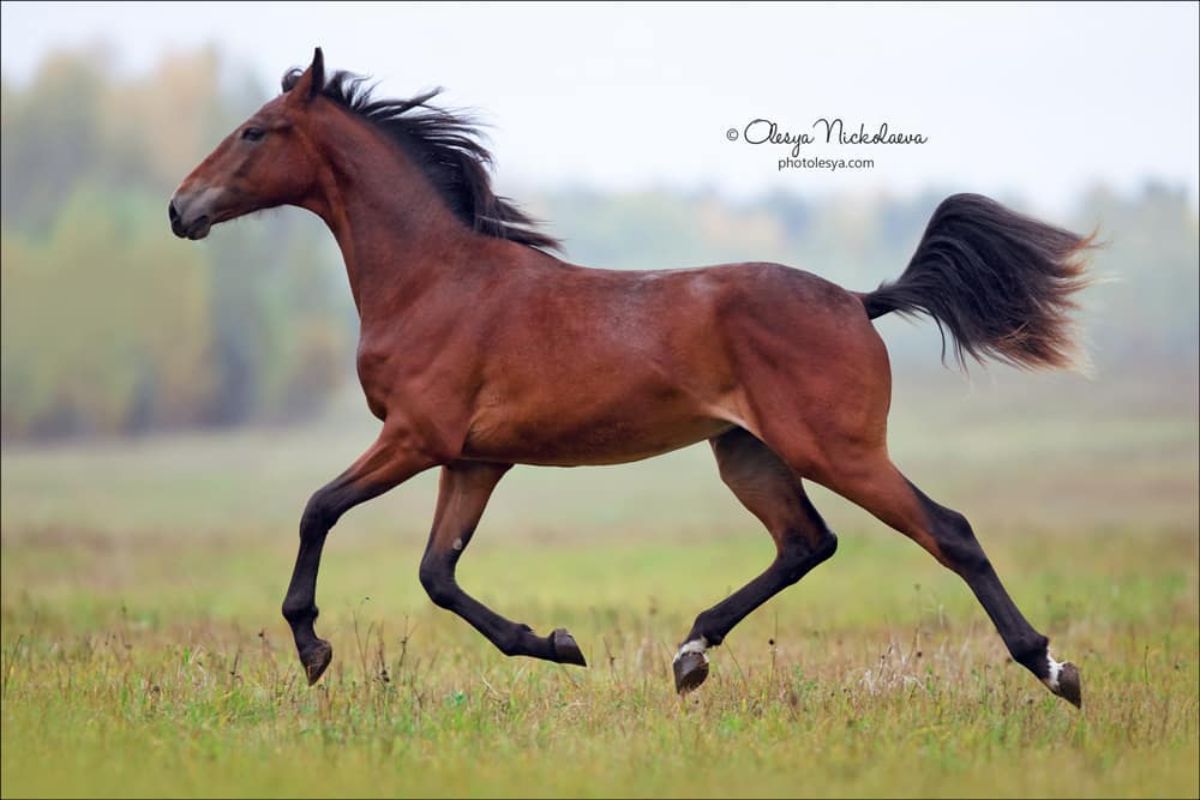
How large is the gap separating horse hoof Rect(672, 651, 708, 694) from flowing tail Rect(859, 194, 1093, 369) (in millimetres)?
1867

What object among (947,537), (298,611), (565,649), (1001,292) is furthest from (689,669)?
(1001,292)

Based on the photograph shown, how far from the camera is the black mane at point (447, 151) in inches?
314

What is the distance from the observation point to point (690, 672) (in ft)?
24.2

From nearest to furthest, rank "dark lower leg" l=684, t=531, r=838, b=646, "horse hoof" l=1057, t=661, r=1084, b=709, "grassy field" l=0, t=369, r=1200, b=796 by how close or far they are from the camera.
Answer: "grassy field" l=0, t=369, r=1200, b=796 → "horse hoof" l=1057, t=661, r=1084, b=709 → "dark lower leg" l=684, t=531, r=838, b=646

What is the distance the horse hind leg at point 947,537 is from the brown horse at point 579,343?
1 cm

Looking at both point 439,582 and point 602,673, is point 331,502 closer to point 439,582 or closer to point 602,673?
point 439,582

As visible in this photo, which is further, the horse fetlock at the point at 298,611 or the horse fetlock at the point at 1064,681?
the horse fetlock at the point at 298,611

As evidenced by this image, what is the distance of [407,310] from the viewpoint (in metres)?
7.63

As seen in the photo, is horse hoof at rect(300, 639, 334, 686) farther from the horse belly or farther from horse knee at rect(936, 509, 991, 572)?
horse knee at rect(936, 509, 991, 572)

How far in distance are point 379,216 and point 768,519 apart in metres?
2.50

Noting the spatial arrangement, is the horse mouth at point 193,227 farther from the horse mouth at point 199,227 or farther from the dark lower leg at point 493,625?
the dark lower leg at point 493,625

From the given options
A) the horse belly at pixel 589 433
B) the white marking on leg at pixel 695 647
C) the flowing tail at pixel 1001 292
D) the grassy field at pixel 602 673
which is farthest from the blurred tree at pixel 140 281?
the flowing tail at pixel 1001 292

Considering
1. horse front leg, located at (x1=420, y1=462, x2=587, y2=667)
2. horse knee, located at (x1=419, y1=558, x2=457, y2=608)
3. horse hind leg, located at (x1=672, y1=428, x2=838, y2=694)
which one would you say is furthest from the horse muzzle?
horse hind leg, located at (x1=672, y1=428, x2=838, y2=694)

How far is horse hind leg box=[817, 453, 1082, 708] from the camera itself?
6930 mm
